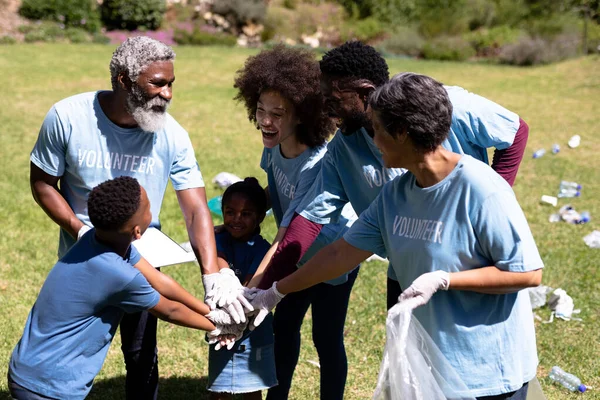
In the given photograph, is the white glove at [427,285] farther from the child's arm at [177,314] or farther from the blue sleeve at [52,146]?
the blue sleeve at [52,146]

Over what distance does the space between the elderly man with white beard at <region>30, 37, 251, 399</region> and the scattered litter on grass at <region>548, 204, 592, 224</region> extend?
554 cm

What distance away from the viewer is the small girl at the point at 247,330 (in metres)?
3.64

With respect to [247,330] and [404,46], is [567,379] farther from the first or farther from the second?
[404,46]

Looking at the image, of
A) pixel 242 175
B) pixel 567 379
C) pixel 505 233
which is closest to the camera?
pixel 505 233

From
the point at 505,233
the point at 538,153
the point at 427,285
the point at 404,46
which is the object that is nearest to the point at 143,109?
the point at 427,285

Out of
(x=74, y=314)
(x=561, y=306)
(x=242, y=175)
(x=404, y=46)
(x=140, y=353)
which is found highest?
(x=74, y=314)

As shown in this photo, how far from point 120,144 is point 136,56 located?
428 mm

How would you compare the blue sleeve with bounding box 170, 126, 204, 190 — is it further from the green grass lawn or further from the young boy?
the green grass lawn

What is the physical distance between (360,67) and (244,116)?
11.1m

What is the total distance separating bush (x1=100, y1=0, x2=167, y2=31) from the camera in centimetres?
2422

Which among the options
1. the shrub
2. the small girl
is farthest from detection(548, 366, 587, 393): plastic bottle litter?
the shrub

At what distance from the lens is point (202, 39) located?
937 inches

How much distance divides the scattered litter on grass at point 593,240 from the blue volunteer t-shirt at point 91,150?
5.06m

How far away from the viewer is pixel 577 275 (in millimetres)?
6465
